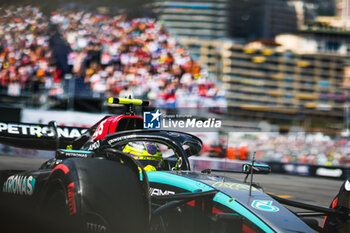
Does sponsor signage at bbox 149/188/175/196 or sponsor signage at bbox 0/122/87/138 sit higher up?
sponsor signage at bbox 0/122/87/138

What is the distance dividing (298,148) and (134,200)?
1234 cm

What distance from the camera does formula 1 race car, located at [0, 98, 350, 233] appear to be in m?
2.12

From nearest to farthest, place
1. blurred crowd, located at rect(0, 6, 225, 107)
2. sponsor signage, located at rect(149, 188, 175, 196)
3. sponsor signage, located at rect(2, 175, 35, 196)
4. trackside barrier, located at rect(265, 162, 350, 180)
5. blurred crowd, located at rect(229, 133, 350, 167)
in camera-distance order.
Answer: sponsor signage, located at rect(2, 175, 35, 196), sponsor signage, located at rect(149, 188, 175, 196), trackside barrier, located at rect(265, 162, 350, 180), blurred crowd, located at rect(229, 133, 350, 167), blurred crowd, located at rect(0, 6, 225, 107)

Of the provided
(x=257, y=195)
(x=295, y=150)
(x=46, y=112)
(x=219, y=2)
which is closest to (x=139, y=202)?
(x=257, y=195)

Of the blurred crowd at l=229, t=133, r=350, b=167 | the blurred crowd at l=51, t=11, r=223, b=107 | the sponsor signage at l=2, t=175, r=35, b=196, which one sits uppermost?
the blurred crowd at l=51, t=11, r=223, b=107

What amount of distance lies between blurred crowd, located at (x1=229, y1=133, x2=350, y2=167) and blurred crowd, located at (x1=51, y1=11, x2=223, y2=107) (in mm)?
4356

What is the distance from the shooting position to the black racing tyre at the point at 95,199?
6.84 ft

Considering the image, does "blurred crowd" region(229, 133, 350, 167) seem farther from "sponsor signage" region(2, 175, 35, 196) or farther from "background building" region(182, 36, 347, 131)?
"background building" region(182, 36, 347, 131)

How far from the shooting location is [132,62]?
1839 cm

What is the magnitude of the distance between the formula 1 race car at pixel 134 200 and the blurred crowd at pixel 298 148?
10344 mm

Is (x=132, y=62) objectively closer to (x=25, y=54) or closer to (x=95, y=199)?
(x=25, y=54)

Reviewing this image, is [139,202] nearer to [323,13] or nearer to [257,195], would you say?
[257,195]

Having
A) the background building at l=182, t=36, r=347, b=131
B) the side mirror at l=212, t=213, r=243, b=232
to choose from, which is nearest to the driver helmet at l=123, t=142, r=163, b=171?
the side mirror at l=212, t=213, r=243, b=232

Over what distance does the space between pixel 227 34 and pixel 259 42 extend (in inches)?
402
